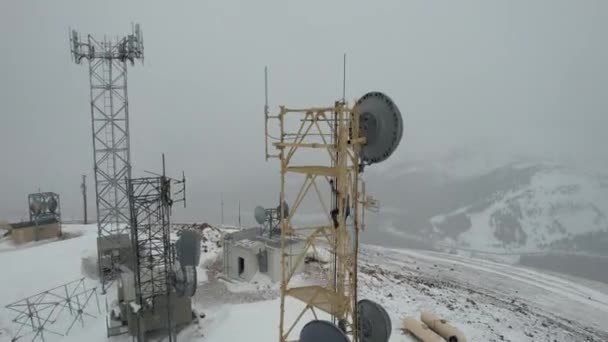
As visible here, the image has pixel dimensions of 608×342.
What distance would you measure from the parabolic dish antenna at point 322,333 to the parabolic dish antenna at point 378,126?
14.1ft

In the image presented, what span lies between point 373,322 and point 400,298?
13.4 meters

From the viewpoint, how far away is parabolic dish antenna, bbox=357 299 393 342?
37.2 feet

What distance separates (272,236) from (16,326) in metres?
14.9

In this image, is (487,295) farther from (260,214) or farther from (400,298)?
(260,214)

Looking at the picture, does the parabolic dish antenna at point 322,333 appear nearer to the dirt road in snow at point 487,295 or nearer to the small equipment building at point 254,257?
the dirt road in snow at point 487,295

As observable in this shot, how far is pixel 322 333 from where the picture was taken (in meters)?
9.31

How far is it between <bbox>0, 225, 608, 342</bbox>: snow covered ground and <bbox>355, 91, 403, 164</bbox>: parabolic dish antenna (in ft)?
36.9

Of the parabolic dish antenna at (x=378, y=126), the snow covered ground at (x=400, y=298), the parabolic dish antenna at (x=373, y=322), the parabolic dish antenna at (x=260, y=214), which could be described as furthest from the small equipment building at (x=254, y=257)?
the parabolic dish antenna at (x=378, y=126)

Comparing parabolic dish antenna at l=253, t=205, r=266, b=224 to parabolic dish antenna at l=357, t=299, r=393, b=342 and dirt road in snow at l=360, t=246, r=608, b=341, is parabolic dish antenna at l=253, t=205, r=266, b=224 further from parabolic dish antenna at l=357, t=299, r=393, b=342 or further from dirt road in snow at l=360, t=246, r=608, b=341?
parabolic dish antenna at l=357, t=299, r=393, b=342

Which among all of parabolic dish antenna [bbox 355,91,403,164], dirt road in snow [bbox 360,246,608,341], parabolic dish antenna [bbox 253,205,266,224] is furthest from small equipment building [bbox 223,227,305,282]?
parabolic dish antenna [bbox 355,91,403,164]

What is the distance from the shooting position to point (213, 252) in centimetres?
3069

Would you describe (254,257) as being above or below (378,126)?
below

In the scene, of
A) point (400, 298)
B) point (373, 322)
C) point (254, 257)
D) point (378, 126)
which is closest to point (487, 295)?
point (400, 298)

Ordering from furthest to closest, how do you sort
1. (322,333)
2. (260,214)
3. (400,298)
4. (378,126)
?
(260,214)
(400,298)
(378,126)
(322,333)
